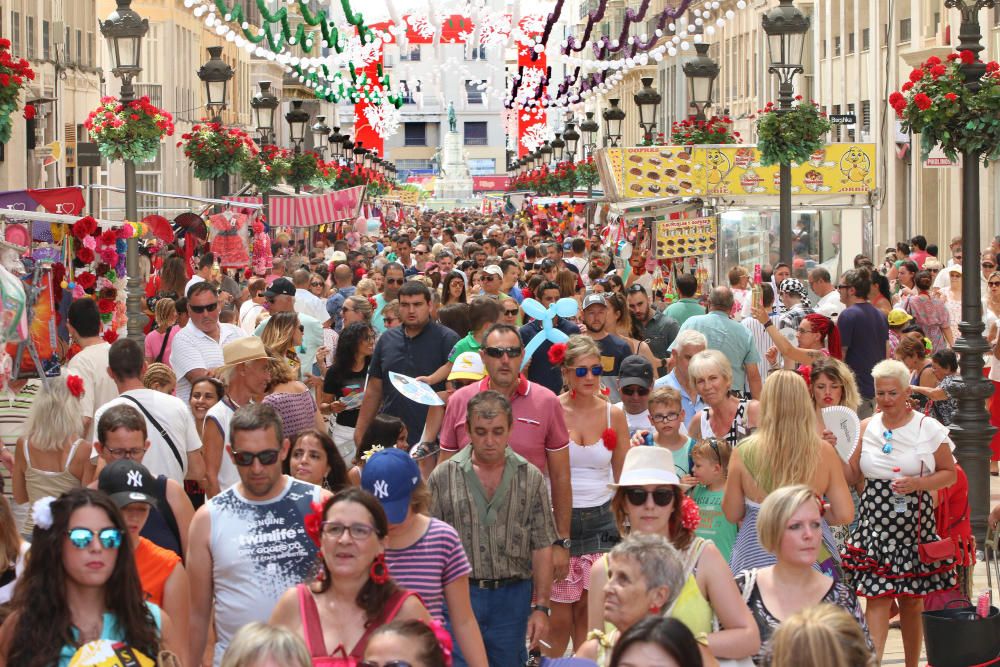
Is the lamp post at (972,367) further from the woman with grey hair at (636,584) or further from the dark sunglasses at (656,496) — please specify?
the woman with grey hair at (636,584)

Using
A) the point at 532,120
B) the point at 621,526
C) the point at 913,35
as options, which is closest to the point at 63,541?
the point at 621,526

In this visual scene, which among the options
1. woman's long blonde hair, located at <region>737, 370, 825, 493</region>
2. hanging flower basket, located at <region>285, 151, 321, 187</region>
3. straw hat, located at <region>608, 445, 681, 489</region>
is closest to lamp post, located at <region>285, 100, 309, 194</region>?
hanging flower basket, located at <region>285, 151, 321, 187</region>

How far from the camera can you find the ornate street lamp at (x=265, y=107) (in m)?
27.5

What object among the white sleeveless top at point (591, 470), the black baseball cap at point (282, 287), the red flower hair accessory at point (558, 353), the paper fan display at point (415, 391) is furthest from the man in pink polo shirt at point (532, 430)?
the black baseball cap at point (282, 287)

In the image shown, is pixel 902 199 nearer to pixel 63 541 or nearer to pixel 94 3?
pixel 94 3

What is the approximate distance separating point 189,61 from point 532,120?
1567 inches

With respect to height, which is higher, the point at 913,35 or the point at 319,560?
the point at 913,35

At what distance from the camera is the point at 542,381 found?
11633 mm

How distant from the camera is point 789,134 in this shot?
765 inches

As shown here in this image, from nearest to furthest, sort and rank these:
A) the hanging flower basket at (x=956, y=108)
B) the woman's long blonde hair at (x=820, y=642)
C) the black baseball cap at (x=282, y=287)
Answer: the woman's long blonde hair at (x=820, y=642) < the hanging flower basket at (x=956, y=108) < the black baseball cap at (x=282, y=287)

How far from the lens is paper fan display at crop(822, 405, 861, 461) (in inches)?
366

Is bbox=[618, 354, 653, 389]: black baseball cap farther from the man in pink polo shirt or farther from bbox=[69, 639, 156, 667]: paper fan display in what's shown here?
bbox=[69, 639, 156, 667]: paper fan display

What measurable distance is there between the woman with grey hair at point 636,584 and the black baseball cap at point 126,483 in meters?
1.77

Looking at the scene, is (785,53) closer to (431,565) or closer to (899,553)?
(899,553)
